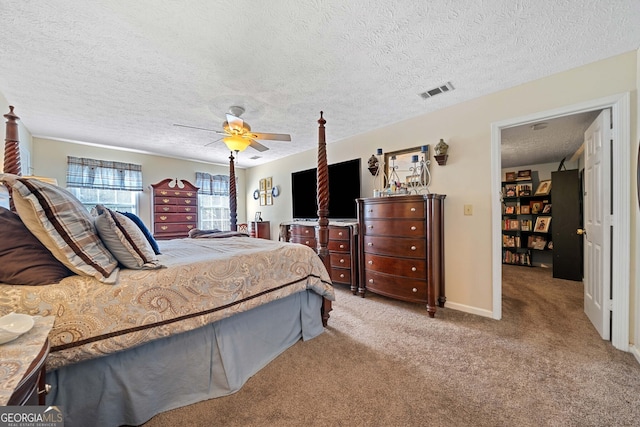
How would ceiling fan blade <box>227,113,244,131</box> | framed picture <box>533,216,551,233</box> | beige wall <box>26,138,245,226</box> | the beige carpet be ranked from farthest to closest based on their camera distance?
framed picture <box>533,216,551,233</box>
beige wall <box>26,138,245,226</box>
ceiling fan blade <box>227,113,244,131</box>
the beige carpet

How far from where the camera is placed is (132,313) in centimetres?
122

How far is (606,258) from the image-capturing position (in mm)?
2062

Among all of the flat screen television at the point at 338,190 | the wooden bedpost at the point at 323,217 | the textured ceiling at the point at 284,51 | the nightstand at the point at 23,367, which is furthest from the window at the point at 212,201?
the nightstand at the point at 23,367

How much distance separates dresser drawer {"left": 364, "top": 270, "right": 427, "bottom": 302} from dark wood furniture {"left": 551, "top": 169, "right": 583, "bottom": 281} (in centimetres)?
317

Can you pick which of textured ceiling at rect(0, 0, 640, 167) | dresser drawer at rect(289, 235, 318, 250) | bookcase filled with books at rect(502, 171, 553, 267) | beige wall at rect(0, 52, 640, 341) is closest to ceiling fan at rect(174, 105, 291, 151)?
textured ceiling at rect(0, 0, 640, 167)

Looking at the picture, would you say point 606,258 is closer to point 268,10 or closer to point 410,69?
point 410,69

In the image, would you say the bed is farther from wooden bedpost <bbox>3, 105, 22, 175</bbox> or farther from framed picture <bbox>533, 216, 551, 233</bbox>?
framed picture <bbox>533, 216, 551, 233</bbox>

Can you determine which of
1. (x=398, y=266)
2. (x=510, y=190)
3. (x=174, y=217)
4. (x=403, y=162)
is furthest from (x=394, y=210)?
(x=174, y=217)

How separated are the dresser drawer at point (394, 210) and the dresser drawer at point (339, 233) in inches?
17.0

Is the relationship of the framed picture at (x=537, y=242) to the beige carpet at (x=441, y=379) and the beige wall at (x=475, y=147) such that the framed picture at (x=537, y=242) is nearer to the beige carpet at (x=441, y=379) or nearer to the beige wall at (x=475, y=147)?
the beige carpet at (x=441, y=379)

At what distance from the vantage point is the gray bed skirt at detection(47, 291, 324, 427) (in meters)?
1.17

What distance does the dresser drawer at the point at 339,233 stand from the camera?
3478 mm

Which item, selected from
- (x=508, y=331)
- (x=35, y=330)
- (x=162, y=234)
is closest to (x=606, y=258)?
(x=508, y=331)

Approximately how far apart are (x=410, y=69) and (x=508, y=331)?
8.30ft
